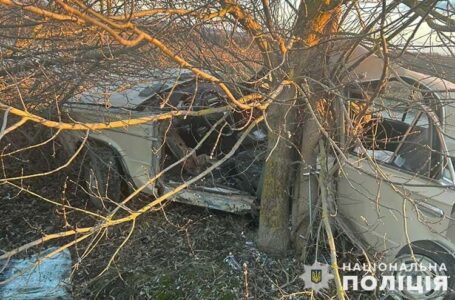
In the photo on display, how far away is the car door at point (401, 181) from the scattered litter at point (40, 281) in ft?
7.95

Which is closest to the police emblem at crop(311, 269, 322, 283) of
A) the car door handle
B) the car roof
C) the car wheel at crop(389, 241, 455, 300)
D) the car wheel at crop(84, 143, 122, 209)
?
the car wheel at crop(389, 241, 455, 300)

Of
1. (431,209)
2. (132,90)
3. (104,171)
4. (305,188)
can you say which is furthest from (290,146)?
(104,171)

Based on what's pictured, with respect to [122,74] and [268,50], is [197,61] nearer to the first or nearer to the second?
[268,50]

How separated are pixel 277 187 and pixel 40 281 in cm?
216

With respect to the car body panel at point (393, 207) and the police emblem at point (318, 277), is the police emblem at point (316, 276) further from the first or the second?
the car body panel at point (393, 207)

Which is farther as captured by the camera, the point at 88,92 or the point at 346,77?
the point at 88,92

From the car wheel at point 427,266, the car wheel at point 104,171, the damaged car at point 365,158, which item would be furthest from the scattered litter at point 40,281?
the car wheel at point 427,266

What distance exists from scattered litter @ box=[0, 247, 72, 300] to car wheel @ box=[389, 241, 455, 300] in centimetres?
265

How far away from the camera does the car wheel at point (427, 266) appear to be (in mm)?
3613

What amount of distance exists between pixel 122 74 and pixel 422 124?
302 centimetres

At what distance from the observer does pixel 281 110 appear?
433cm

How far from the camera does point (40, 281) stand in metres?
4.30

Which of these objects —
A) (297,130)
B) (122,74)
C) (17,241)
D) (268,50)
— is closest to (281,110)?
(297,130)

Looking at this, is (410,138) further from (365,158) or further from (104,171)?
(104,171)
